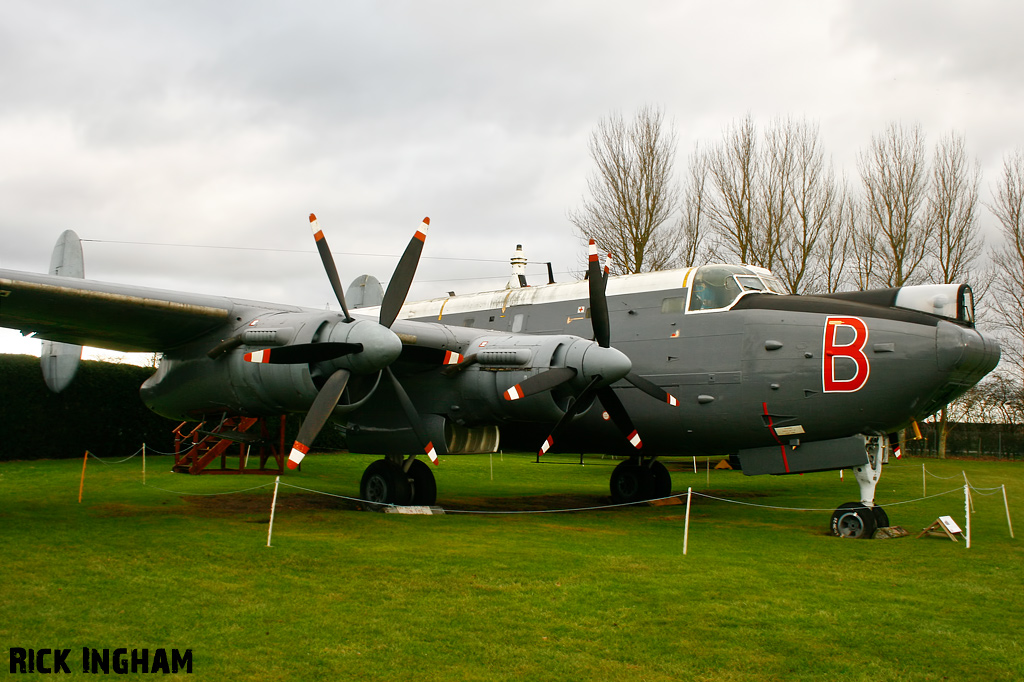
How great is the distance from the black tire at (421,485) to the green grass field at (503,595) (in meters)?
1.19

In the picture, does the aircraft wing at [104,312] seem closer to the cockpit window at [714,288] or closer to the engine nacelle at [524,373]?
the engine nacelle at [524,373]

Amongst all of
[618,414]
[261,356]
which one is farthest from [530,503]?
[261,356]

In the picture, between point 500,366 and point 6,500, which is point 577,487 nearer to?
point 500,366

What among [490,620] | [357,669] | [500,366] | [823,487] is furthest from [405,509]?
[823,487]

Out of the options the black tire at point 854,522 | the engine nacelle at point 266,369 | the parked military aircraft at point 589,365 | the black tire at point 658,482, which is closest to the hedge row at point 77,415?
the parked military aircraft at point 589,365

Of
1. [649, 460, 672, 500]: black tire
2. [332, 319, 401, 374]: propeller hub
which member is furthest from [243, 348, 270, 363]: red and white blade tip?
[649, 460, 672, 500]: black tire

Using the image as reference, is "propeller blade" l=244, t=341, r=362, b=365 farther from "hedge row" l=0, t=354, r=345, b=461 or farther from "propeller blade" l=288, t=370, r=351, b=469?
"hedge row" l=0, t=354, r=345, b=461

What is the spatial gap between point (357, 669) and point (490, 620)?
1624 mm

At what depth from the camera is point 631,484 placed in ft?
56.2

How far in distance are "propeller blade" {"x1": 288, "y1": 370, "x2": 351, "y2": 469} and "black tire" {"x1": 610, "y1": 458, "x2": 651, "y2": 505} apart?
7720mm

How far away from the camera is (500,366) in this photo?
1295 cm

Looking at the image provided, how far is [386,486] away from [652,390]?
16.7 feet

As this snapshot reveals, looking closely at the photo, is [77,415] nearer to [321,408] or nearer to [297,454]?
[321,408]

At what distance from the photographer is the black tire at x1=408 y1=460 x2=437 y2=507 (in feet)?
48.3
